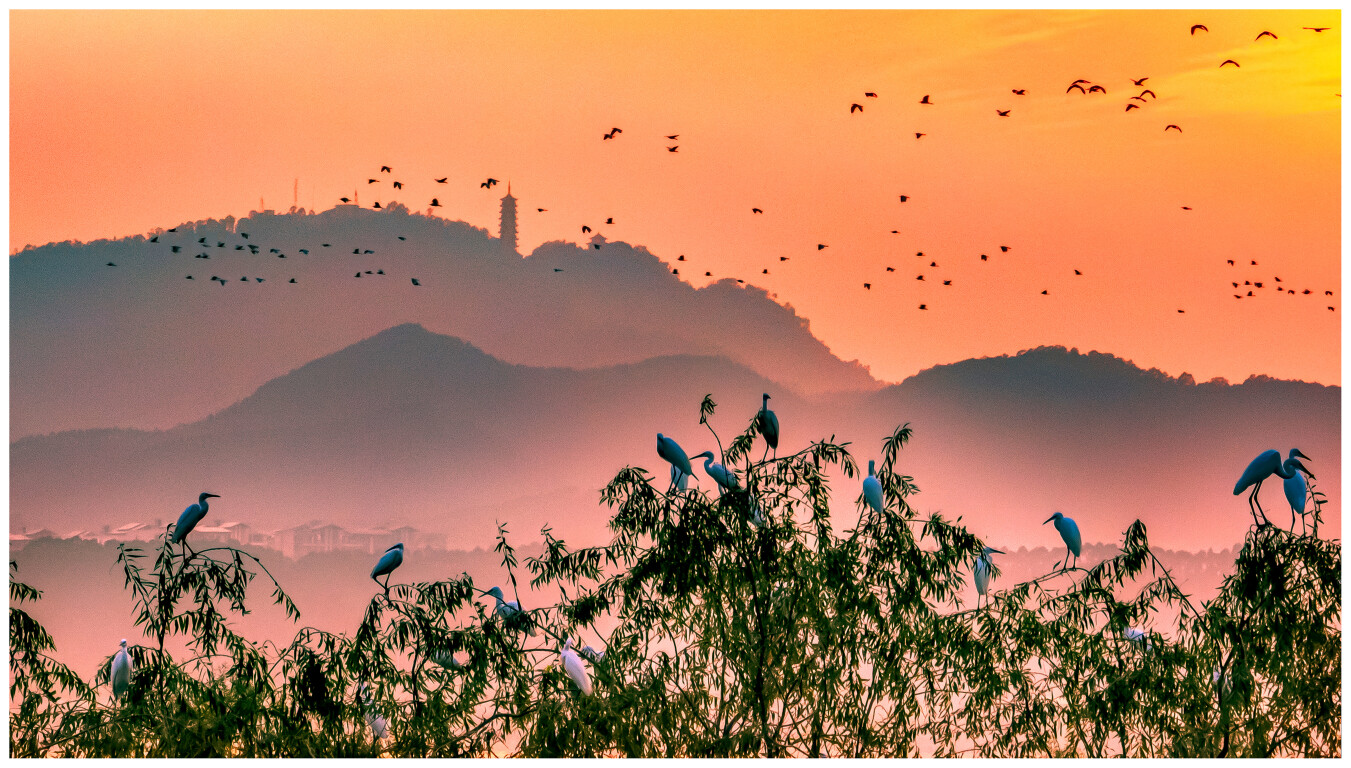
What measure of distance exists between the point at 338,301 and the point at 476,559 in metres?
1.32

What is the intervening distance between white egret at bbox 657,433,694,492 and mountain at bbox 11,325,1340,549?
0.51m

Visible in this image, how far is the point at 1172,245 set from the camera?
4.86 meters

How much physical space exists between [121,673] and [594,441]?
2.11 meters

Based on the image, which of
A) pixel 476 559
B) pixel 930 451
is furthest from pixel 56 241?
pixel 930 451

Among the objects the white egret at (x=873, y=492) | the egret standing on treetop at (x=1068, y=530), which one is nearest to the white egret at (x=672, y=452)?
the white egret at (x=873, y=492)

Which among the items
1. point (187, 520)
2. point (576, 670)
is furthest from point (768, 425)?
point (187, 520)

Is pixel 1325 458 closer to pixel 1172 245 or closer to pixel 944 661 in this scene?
pixel 1172 245

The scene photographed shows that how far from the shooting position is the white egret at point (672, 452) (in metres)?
4.21

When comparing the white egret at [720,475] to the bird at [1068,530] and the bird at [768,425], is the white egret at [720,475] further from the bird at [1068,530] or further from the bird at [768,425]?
the bird at [1068,530]

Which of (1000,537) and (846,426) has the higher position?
(846,426)

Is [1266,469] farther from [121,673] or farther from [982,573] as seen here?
[121,673]

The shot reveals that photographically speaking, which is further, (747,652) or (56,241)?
(56,241)

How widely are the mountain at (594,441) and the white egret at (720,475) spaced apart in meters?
0.40

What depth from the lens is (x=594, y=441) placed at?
194 inches
